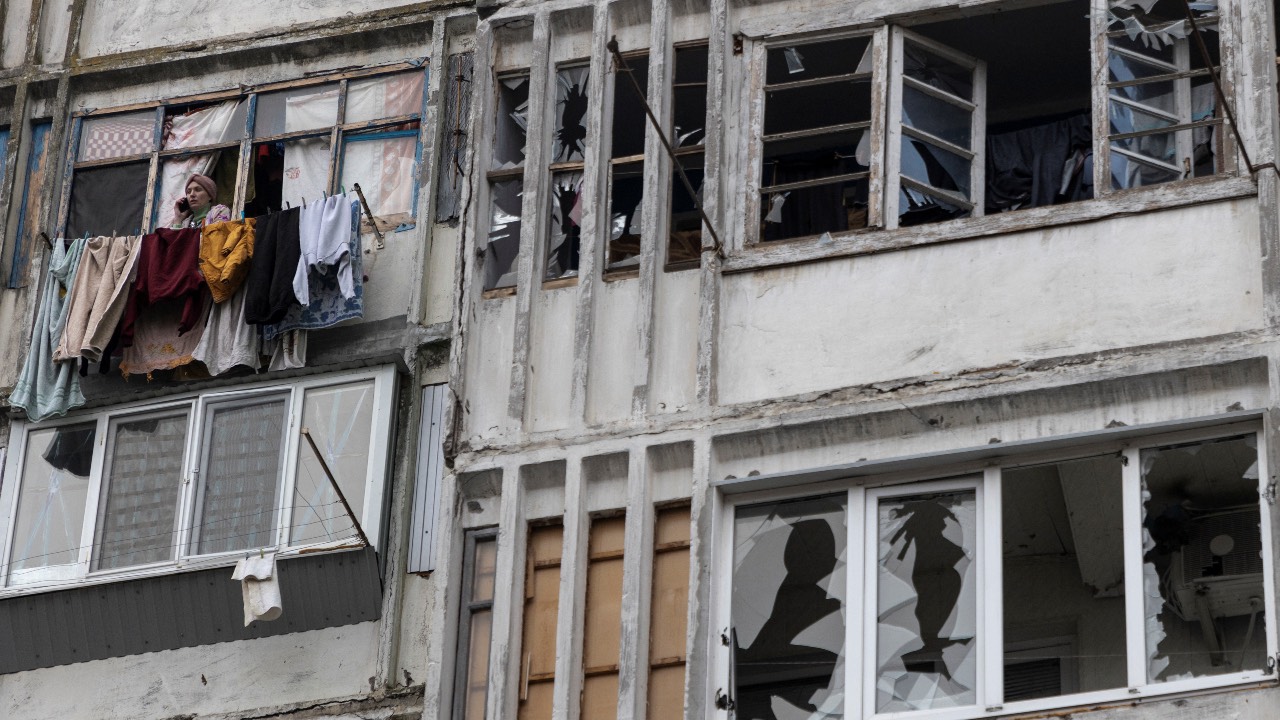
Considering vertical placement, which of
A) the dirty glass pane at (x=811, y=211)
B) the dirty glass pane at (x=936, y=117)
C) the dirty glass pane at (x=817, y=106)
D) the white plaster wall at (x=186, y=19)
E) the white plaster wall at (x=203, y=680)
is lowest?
the white plaster wall at (x=203, y=680)

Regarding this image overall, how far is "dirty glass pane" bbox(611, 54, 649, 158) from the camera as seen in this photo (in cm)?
1521

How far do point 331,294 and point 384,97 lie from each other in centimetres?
186

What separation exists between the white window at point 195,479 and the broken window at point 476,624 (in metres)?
1.13

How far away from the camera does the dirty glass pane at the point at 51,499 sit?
629 inches

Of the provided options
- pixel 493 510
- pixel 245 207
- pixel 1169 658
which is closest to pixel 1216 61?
pixel 1169 658

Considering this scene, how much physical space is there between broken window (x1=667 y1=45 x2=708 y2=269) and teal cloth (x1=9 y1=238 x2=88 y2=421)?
4.35 meters

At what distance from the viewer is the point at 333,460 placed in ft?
51.1

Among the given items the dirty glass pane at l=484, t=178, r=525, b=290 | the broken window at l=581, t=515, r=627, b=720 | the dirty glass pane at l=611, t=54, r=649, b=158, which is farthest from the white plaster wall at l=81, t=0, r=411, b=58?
the broken window at l=581, t=515, r=627, b=720

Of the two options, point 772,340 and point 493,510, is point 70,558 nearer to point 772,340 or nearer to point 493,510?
point 493,510

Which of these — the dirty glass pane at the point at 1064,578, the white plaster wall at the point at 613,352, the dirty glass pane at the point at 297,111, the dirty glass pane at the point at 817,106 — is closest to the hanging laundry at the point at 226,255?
the dirty glass pane at the point at 297,111

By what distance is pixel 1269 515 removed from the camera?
484 inches

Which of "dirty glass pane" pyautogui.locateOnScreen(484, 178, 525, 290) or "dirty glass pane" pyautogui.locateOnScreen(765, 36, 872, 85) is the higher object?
"dirty glass pane" pyautogui.locateOnScreen(765, 36, 872, 85)

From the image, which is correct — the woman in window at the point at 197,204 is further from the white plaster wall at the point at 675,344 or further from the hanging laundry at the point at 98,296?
the white plaster wall at the point at 675,344

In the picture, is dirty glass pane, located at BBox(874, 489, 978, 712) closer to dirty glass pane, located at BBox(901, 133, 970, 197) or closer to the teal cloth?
dirty glass pane, located at BBox(901, 133, 970, 197)
